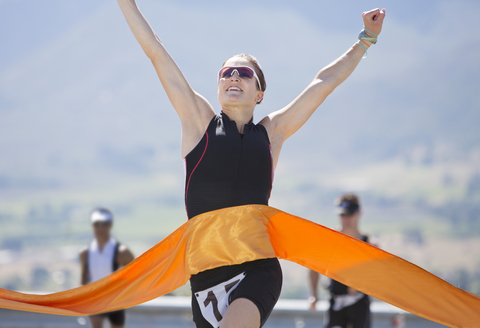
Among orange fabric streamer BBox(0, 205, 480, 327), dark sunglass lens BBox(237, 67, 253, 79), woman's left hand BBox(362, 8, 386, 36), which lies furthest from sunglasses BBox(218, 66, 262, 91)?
woman's left hand BBox(362, 8, 386, 36)

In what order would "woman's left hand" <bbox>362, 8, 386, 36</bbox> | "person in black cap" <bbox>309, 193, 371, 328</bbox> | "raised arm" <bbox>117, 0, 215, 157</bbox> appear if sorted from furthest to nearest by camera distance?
"person in black cap" <bbox>309, 193, 371, 328</bbox>
"woman's left hand" <bbox>362, 8, 386, 36</bbox>
"raised arm" <bbox>117, 0, 215, 157</bbox>

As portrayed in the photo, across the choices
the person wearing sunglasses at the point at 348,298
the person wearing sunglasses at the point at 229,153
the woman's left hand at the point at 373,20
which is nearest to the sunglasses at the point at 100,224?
the person wearing sunglasses at the point at 348,298

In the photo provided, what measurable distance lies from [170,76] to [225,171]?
2.15 ft

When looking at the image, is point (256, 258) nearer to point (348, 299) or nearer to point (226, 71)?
point (226, 71)

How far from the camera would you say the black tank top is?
283cm

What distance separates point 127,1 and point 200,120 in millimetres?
802

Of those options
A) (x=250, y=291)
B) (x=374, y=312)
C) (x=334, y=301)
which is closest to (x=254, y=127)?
(x=250, y=291)

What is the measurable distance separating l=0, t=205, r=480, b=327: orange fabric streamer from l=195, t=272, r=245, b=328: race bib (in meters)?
0.11

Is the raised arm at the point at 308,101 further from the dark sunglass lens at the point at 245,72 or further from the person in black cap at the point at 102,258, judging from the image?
the person in black cap at the point at 102,258

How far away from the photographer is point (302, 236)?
323 cm

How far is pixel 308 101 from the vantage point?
3.34m

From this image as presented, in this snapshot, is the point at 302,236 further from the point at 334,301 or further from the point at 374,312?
the point at 374,312

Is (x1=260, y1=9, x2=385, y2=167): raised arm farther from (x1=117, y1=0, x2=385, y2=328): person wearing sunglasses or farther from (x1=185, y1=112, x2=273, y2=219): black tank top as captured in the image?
(x1=185, y1=112, x2=273, y2=219): black tank top

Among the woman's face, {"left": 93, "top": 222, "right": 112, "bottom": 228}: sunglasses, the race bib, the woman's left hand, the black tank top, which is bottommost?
the race bib
